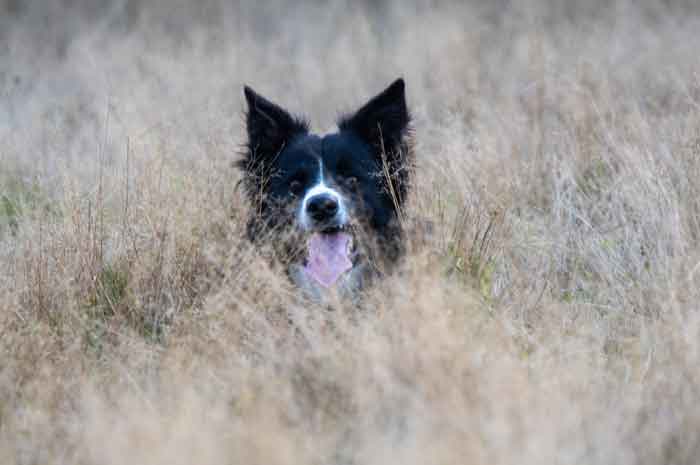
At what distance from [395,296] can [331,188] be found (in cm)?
122

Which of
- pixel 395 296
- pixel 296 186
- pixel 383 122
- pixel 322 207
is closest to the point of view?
pixel 395 296

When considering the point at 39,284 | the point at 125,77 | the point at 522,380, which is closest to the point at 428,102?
the point at 125,77

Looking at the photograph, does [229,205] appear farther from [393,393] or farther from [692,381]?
[692,381]

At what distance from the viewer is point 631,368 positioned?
399 cm

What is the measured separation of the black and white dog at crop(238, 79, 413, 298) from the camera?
15.5 feet

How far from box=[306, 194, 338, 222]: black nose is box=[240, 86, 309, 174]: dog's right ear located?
51 cm

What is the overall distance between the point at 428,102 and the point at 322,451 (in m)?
6.62

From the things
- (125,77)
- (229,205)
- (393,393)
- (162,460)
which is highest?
(125,77)

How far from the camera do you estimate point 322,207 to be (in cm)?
473

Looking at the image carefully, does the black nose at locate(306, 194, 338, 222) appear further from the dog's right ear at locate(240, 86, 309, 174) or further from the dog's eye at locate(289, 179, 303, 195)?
the dog's right ear at locate(240, 86, 309, 174)

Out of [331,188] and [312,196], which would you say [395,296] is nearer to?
[312,196]

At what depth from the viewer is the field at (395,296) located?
317 centimetres

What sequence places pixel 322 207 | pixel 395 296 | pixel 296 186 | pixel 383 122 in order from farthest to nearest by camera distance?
pixel 383 122 → pixel 296 186 → pixel 322 207 → pixel 395 296

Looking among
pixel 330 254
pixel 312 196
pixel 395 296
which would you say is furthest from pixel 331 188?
pixel 395 296
